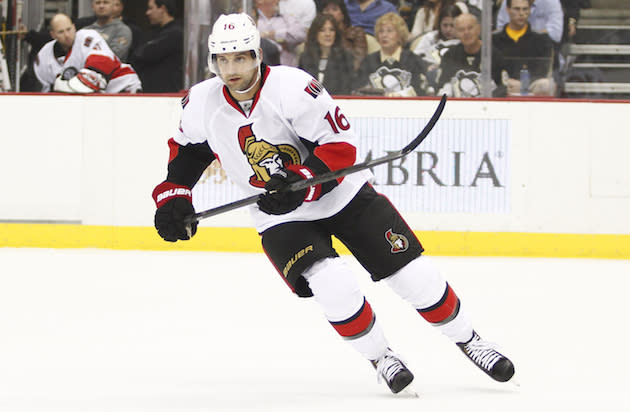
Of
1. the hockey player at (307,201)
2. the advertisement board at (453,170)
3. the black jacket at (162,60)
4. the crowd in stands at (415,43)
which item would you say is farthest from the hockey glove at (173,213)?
the black jacket at (162,60)

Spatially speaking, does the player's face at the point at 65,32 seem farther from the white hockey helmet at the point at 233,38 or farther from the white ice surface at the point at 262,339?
the white hockey helmet at the point at 233,38

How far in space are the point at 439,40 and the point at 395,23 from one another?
0.26m

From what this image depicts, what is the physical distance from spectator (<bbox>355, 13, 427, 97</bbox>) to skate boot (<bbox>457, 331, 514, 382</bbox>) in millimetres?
3175

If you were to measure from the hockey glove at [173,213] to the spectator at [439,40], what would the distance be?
325 centimetres

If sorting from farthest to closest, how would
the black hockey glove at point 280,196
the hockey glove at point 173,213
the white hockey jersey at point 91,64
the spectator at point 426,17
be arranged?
the white hockey jersey at point 91,64, the spectator at point 426,17, the hockey glove at point 173,213, the black hockey glove at point 280,196

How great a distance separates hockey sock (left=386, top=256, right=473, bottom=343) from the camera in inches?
110

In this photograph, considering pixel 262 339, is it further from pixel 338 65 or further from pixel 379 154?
pixel 338 65

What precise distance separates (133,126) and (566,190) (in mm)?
2402

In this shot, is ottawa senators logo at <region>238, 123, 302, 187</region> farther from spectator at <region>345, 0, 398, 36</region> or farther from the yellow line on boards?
spectator at <region>345, 0, 398, 36</region>

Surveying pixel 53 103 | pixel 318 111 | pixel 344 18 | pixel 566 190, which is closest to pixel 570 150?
pixel 566 190

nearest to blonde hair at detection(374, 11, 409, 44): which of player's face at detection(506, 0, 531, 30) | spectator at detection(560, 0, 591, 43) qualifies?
player's face at detection(506, 0, 531, 30)

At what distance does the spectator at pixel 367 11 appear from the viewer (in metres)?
5.95

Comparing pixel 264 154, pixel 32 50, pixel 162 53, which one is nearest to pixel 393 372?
pixel 264 154

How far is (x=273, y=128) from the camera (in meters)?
2.78
